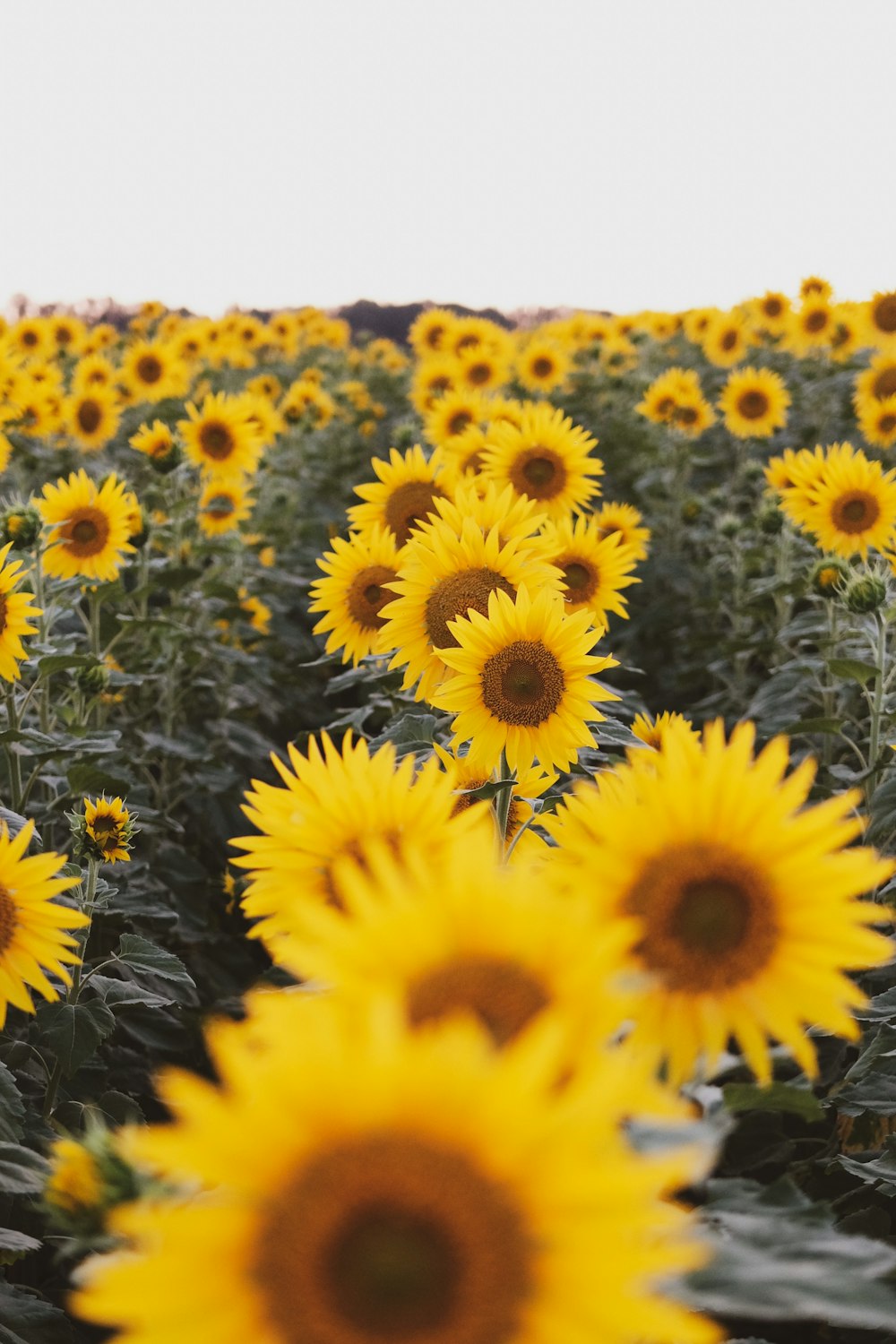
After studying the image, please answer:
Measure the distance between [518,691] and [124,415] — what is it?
984cm

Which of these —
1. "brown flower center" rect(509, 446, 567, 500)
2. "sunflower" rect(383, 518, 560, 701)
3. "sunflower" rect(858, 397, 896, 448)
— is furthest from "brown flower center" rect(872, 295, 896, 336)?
"sunflower" rect(383, 518, 560, 701)

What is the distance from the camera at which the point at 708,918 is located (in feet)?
3.61

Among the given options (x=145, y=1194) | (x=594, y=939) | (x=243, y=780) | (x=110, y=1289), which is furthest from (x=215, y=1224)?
(x=243, y=780)

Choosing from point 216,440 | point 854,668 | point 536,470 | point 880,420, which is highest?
point 880,420

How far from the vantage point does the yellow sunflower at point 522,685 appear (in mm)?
2184

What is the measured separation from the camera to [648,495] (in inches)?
345

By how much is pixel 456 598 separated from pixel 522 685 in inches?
18.9

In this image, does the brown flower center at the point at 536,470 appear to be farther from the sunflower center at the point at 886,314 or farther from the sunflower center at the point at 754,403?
the sunflower center at the point at 886,314

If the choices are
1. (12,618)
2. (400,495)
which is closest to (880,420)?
(400,495)

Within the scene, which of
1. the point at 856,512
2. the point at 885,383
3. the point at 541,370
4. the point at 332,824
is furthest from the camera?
the point at 541,370

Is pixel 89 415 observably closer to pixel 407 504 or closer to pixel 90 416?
pixel 90 416

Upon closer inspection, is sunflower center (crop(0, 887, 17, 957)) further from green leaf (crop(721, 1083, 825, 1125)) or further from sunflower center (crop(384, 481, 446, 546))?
sunflower center (crop(384, 481, 446, 546))

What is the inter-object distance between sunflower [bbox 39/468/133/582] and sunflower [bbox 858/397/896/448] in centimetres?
467

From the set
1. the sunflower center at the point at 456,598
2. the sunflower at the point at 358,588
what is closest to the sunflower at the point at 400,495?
the sunflower at the point at 358,588
